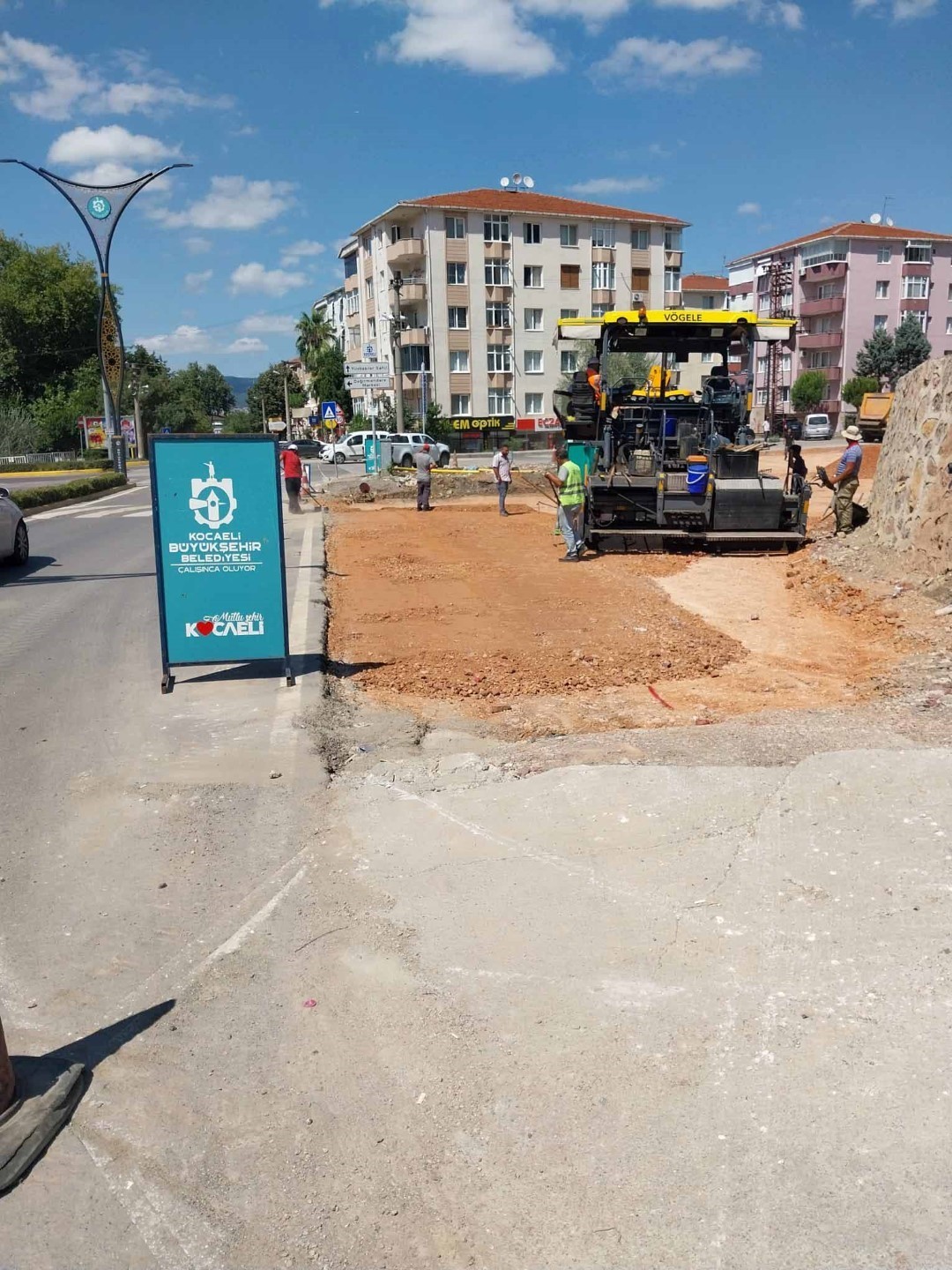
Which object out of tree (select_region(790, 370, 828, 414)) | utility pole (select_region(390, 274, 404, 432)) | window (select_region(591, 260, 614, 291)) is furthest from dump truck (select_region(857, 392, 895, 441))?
tree (select_region(790, 370, 828, 414))

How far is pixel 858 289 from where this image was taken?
267 feet

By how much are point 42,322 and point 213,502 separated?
278ft

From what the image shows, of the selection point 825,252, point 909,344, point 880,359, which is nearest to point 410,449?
point 880,359

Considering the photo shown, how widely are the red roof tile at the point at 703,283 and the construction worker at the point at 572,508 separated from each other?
273 feet

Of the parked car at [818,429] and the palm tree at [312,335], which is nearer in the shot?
the parked car at [818,429]

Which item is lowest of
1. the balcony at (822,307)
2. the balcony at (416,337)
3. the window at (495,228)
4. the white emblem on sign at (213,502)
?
the white emblem on sign at (213,502)

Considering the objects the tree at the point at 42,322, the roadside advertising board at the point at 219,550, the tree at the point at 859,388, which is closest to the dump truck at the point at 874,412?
the roadside advertising board at the point at 219,550

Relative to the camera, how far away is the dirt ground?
25.4 ft

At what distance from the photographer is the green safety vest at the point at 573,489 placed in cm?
1575

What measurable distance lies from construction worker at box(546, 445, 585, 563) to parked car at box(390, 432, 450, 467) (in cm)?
2728

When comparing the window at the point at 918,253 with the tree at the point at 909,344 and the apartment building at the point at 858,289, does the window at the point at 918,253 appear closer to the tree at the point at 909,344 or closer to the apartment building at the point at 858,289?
the apartment building at the point at 858,289

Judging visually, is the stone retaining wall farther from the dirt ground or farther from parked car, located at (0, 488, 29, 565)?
parked car, located at (0, 488, 29, 565)

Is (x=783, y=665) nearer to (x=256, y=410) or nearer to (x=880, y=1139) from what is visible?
(x=880, y=1139)

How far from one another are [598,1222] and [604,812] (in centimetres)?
266
